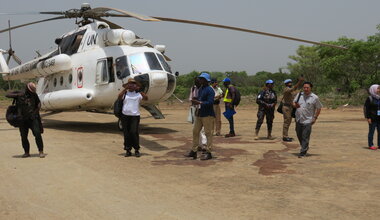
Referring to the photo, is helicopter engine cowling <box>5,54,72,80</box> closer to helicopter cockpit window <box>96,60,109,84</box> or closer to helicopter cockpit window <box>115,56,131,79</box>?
helicopter cockpit window <box>96,60,109,84</box>

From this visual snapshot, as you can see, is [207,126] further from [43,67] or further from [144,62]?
[43,67]

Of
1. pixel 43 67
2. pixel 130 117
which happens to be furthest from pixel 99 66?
pixel 130 117

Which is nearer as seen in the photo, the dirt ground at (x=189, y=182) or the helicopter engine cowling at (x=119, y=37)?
the dirt ground at (x=189, y=182)

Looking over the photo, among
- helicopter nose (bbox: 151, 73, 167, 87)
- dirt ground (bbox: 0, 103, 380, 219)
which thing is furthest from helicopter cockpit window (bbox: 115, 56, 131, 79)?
dirt ground (bbox: 0, 103, 380, 219)

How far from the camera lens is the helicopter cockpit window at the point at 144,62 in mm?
12191

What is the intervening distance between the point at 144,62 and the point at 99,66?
1.53 meters

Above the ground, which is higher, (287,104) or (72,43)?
(72,43)

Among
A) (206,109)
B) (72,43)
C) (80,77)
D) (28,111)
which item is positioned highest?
(72,43)

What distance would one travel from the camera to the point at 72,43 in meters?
14.5

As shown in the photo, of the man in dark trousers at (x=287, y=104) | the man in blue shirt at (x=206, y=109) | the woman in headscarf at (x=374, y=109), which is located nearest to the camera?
the man in blue shirt at (x=206, y=109)

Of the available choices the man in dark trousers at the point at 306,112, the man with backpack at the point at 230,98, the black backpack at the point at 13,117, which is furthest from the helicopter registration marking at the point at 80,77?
the man in dark trousers at the point at 306,112

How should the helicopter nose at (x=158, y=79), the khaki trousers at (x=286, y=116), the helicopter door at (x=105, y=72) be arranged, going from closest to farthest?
1. the khaki trousers at (x=286, y=116)
2. the helicopter nose at (x=158, y=79)
3. the helicopter door at (x=105, y=72)

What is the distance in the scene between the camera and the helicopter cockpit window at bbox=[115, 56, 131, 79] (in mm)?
12250

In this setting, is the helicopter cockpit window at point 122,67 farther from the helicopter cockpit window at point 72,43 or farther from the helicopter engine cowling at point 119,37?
the helicopter cockpit window at point 72,43
